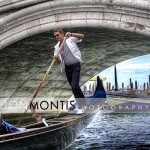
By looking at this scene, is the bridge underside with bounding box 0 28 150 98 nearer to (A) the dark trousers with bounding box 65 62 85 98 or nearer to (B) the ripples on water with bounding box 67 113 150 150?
(A) the dark trousers with bounding box 65 62 85 98

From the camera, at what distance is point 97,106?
8.79 m

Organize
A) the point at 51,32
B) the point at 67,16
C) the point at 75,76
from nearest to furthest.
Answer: the point at 75,76 → the point at 67,16 → the point at 51,32

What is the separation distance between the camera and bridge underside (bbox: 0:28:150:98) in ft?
28.7

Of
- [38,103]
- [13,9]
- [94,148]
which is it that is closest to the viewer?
[13,9]

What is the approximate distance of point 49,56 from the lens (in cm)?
1045

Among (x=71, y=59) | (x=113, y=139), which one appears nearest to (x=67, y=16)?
(x=71, y=59)

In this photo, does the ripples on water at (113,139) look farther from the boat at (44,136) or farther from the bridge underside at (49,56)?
the bridge underside at (49,56)

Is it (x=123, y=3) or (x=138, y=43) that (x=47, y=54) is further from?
(x=123, y=3)

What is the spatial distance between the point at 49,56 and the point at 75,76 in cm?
437

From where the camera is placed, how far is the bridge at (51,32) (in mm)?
6945

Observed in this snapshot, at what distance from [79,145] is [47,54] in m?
2.86

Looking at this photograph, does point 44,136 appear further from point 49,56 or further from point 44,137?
point 49,56

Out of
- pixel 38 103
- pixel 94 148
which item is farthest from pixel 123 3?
pixel 38 103

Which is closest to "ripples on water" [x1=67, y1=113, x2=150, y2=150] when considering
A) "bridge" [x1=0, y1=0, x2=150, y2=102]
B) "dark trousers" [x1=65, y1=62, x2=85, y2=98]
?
"dark trousers" [x1=65, y1=62, x2=85, y2=98]
